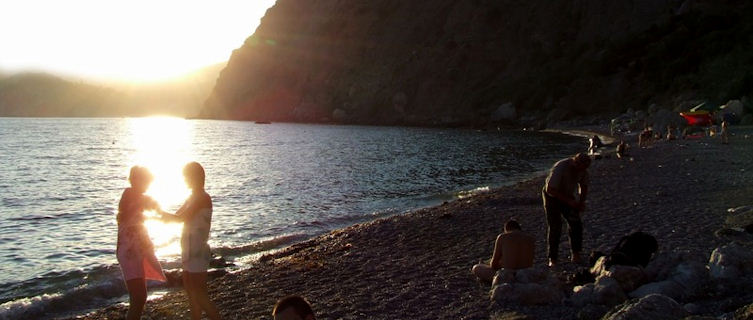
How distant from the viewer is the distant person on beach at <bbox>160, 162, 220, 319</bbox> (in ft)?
20.3

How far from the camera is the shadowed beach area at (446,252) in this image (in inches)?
328

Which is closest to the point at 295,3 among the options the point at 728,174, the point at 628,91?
the point at 628,91

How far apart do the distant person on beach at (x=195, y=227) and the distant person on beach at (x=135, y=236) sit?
32cm

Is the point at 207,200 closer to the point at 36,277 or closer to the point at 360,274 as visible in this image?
the point at 360,274

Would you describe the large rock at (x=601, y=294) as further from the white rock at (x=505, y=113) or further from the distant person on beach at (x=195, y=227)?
the white rock at (x=505, y=113)

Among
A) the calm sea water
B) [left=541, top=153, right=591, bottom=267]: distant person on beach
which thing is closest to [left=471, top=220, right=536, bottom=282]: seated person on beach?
[left=541, top=153, right=591, bottom=267]: distant person on beach

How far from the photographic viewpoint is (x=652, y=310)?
5.38 meters

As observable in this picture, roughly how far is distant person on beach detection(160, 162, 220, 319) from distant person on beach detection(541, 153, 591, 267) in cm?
552

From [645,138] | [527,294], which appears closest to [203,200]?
[527,294]

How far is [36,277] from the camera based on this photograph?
40.0ft

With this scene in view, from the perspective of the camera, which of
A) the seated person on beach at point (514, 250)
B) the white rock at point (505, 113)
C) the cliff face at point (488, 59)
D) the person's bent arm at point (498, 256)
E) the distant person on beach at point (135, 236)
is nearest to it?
the distant person on beach at point (135, 236)

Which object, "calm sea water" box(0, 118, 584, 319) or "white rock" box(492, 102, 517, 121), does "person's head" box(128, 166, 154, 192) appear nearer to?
"calm sea water" box(0, 118, 584, 319)

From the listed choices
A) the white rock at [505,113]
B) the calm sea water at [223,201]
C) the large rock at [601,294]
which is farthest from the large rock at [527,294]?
the white rock at [505,113]

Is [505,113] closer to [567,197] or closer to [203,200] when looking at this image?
[567,197]
